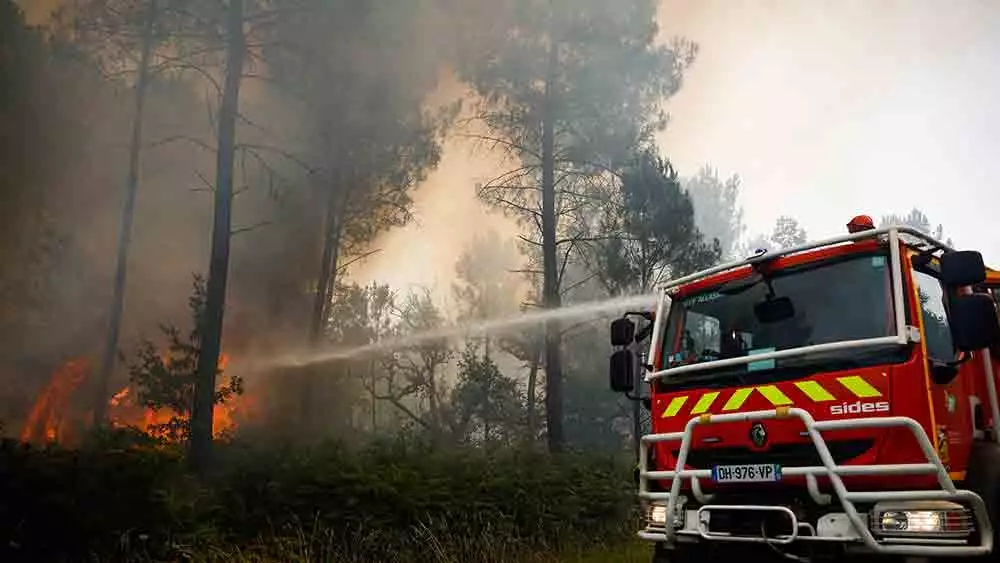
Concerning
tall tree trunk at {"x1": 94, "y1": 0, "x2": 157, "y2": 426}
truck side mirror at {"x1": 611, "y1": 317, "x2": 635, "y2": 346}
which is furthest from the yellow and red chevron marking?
tall tree trunk at {"x1": 94, "y1": 0, "x2": 157, "y2": 426}

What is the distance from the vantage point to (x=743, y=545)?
432 cm

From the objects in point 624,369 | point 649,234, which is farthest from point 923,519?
point 649,234

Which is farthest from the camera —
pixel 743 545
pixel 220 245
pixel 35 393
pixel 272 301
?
pixel 272 301

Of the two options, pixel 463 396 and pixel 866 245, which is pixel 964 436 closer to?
pixel 866 245

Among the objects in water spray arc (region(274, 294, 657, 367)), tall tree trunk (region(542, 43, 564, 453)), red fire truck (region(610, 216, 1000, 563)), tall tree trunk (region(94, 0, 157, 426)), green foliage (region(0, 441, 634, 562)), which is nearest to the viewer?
red fire truck (region(610, 216, 1000, 563))

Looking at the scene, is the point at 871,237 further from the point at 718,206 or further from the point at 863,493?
the point at 718,206

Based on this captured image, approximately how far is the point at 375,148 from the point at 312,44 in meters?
3.35

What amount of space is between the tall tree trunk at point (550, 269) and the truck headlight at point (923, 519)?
9.73 m

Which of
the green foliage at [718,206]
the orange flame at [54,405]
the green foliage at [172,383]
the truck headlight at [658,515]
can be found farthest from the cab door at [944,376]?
the green foliage at [718,206]

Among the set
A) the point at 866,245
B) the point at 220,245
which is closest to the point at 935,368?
the point at 866,245

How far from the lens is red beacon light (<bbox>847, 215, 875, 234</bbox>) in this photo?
4.72 meters

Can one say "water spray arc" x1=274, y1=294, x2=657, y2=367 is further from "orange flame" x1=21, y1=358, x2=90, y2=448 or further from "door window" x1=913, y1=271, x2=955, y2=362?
"door window" x1=913, y1=271, x2=955, y2=362

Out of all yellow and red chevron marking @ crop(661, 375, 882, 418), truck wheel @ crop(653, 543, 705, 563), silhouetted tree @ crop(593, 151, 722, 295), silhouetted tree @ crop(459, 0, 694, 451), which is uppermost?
silhouetted tree @ crop(459, 0, 694, 451)

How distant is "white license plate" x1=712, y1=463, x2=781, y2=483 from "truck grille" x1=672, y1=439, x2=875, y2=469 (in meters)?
0.06
